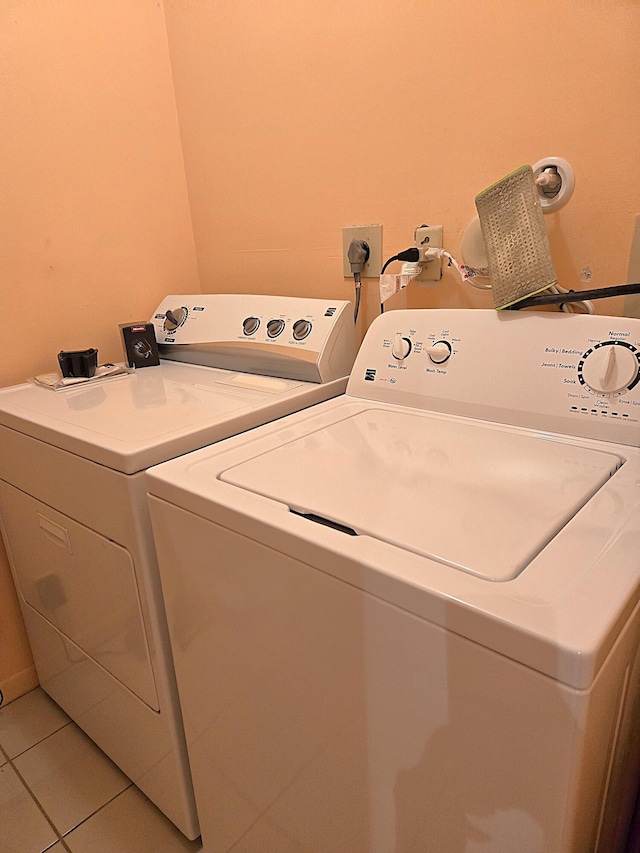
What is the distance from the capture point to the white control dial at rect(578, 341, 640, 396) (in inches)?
32.0

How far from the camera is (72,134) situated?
1.39 metres

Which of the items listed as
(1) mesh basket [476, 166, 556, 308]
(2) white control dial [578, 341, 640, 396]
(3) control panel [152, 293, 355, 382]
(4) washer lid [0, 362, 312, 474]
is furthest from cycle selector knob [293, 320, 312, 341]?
(2) white control dial [578, 341, 640, 396]

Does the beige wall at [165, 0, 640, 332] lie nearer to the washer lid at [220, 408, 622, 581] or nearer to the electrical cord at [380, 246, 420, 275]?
the electrical cord at [380, 246, 420, 275]

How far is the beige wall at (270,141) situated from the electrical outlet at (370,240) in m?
0.03

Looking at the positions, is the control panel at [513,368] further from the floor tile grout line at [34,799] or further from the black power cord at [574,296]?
the floor tile grout line at [34,799]

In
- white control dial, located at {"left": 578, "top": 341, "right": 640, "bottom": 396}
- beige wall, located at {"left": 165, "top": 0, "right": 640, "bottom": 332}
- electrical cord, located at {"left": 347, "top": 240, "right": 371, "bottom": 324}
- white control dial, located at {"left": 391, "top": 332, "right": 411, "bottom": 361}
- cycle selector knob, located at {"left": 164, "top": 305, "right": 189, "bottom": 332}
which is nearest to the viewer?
white control dial, located at {"left": 578, "top": 341, "right": 640, "bottom": 396}

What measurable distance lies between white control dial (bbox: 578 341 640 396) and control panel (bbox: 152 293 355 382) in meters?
0.54

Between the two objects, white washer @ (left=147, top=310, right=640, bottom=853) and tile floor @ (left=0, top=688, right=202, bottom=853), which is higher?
white washer @ (left=147, top=310, right=640, bottom=853)

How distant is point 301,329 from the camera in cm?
124

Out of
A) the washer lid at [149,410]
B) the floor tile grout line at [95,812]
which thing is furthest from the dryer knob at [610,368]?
the floor tile grout line at [95,812]

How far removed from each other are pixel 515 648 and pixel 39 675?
1.53m

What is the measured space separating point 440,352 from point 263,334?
1.52ft

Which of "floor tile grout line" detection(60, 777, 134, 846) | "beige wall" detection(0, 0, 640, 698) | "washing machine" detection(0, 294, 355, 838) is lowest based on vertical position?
"floor tile grout line" detection(60, 777, 134, 846)

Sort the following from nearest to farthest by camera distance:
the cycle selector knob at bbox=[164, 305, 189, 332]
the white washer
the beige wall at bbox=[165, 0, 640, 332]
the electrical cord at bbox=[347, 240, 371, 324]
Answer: the white washer → the beige wall at bbox=[165, 0, 640, 332] → the electrical cord at bbox=[347, 240, 371, 324] → the cycle selector knob at bbox=[164, 305, 189, 332]
